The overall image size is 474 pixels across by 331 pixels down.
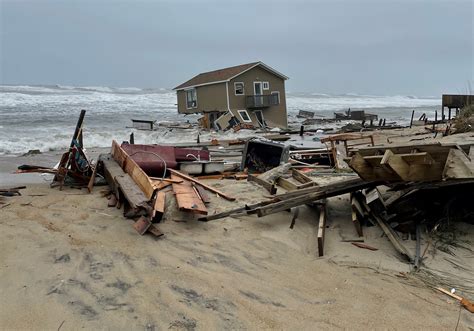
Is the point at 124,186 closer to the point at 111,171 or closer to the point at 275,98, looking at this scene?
the point at 111,171

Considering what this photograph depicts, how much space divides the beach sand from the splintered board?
0.78ft

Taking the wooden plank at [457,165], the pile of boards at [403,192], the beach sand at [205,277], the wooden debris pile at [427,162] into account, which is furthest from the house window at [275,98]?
the wooden plank at [457,165]

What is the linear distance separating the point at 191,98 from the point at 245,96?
7626 millimetres

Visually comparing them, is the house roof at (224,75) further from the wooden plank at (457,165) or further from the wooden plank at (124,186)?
the wooden plank at (457,165)

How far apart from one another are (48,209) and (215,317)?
4406mm

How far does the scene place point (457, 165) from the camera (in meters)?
4.84

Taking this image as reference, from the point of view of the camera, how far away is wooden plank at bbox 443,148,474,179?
15.8 feet

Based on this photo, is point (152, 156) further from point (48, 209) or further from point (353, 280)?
point (353, 280)

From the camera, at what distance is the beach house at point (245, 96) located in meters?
38.2

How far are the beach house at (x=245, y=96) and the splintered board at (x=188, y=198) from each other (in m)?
29.1

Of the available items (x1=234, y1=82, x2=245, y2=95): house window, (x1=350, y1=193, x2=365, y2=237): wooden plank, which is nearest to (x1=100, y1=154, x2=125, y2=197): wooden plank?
(x1=350, y1=193, x2=365, y2=237): wooden plank

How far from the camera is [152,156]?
9.35 meters

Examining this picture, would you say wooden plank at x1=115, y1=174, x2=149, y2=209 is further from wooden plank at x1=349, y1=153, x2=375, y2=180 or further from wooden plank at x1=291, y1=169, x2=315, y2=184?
wooden plank at x1=291, y1=169, x2=315, y2=184

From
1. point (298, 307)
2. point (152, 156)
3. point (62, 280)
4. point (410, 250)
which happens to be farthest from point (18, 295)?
point (152, 156)
